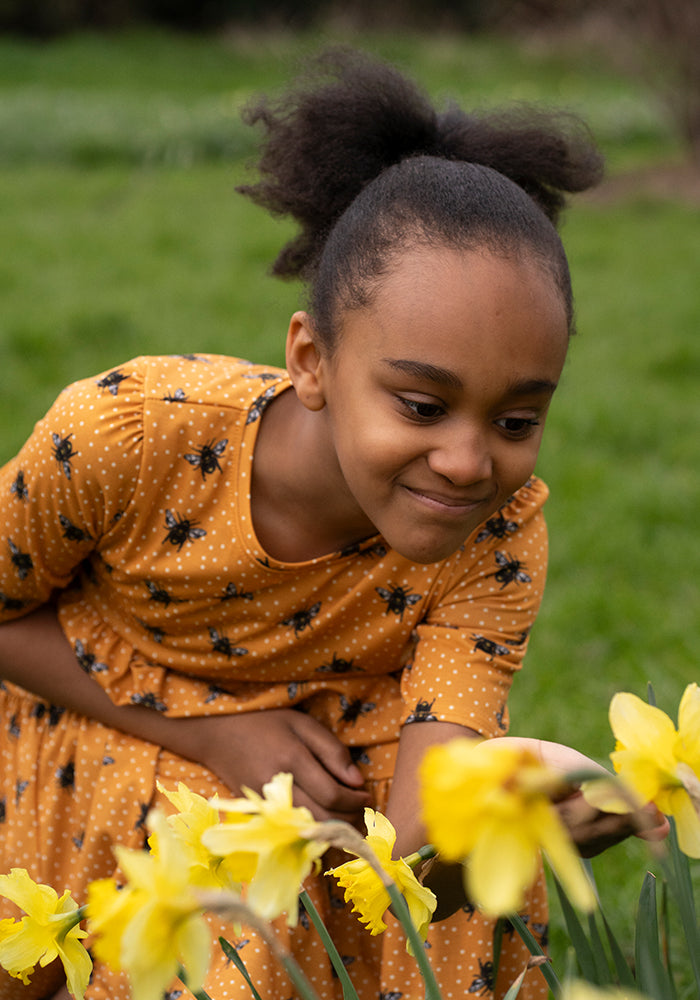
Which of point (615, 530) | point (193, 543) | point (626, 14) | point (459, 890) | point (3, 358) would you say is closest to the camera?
point (459, 890)

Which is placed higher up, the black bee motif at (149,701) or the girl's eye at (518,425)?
the girl's eye at (518,425)

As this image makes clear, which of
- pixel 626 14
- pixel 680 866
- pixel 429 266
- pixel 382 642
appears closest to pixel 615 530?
pixel 382 642

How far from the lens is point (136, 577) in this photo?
162 centimetres

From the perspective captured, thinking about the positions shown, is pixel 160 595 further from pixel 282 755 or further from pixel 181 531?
pixel 282 755

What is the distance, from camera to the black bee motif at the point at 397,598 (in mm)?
1609

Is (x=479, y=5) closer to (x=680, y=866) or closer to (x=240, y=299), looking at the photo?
(x=240, y=299)

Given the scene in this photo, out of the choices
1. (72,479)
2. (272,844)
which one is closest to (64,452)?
(72,479)

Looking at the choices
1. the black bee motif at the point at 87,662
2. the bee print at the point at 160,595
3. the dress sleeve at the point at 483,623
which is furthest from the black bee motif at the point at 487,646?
the black bee motif at the point at 87,662

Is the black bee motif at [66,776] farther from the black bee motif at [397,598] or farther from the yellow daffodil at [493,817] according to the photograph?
the yellow daffodil at [493,817]

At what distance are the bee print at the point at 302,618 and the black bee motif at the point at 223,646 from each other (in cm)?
8

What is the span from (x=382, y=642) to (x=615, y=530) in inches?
66.7

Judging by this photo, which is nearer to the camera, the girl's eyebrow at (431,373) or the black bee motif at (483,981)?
the girl's eyebrow at (431,373)

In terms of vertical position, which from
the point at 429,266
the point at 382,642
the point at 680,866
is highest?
the point at 429,266

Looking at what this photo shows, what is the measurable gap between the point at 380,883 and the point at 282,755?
745mm
